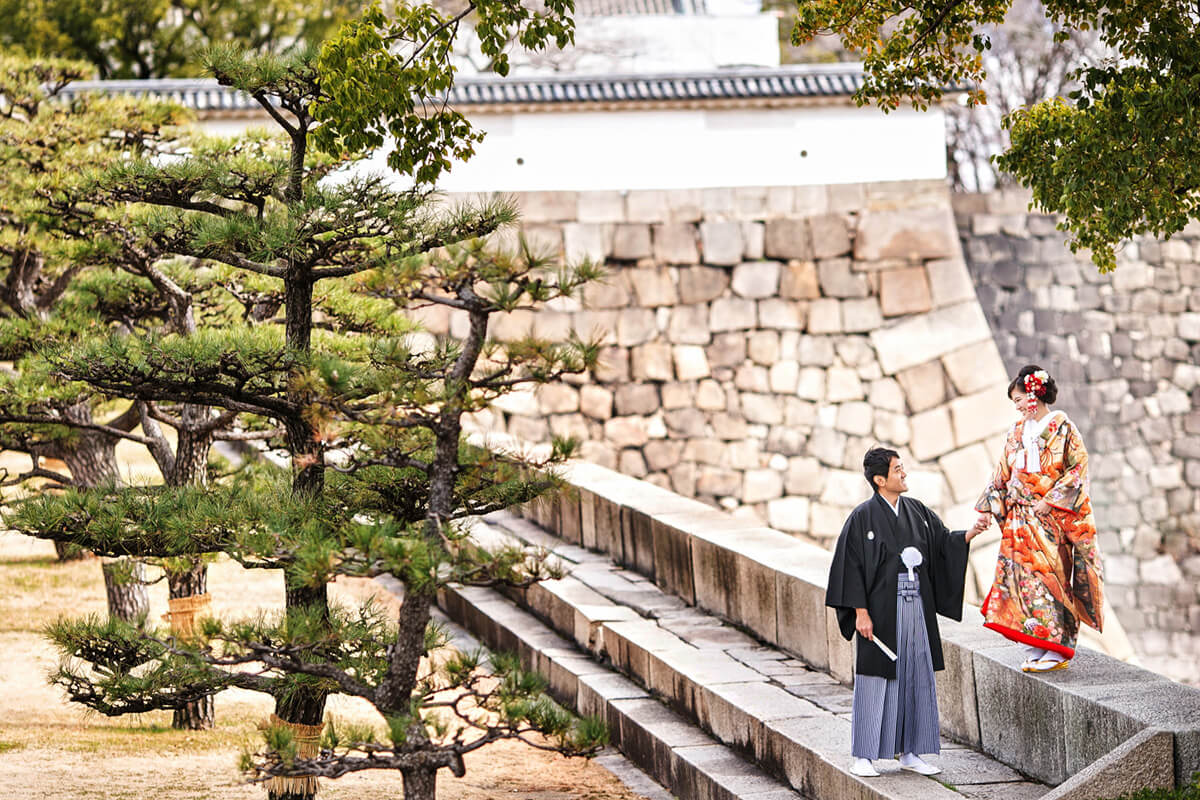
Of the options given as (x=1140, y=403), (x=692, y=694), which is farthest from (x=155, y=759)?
(x=1140, y=403)

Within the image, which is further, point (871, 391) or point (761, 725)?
point (871, 391)

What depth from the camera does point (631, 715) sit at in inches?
252

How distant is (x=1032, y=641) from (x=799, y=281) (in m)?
9.47

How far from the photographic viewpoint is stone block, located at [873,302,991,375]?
46.8ft

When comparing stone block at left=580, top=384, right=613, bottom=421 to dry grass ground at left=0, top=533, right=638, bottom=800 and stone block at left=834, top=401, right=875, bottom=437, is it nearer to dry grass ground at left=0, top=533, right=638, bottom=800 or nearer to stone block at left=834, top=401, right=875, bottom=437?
stone block at left=834, top=401, right=875, bottom=437

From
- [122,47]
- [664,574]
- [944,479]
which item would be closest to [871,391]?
[944,479]

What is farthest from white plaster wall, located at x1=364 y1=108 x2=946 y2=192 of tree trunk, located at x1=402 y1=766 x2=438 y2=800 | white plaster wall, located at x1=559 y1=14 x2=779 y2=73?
tree trunk, located at x1=402 y1=766 x2=438 y2=800

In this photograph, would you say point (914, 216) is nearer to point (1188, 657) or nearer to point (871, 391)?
point (871, 391)

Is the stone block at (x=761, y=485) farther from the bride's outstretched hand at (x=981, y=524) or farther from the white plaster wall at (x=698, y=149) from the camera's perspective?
the bride's outstretched hand at (x=981, y=524)

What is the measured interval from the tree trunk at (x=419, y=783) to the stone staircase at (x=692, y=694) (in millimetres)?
1530

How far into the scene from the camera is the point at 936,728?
4938mm

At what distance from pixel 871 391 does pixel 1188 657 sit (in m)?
5.39

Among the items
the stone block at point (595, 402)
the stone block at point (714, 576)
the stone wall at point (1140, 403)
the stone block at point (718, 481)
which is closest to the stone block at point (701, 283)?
the stone block at point (595, 402)

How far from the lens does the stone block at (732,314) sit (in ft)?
46.6
